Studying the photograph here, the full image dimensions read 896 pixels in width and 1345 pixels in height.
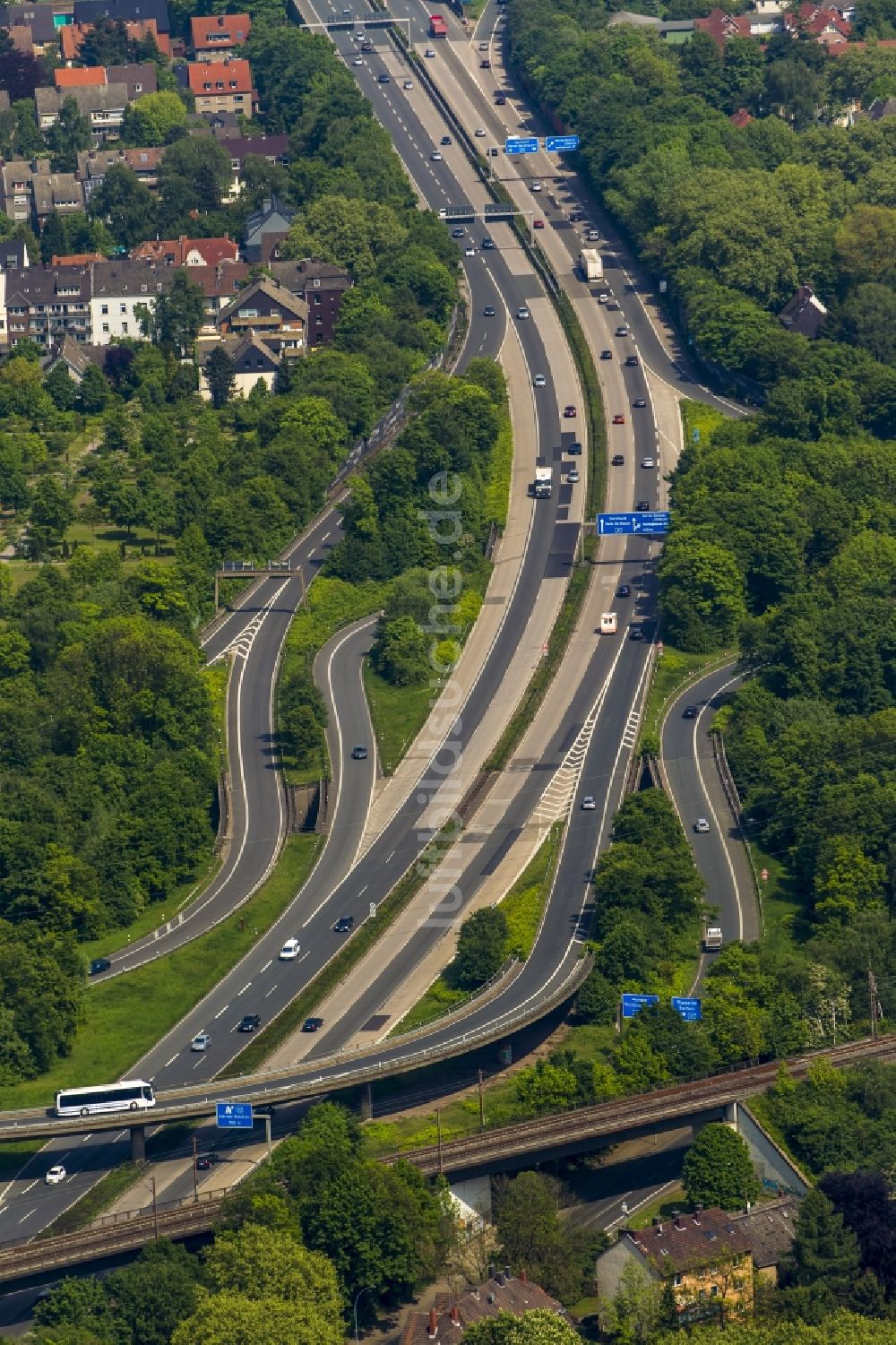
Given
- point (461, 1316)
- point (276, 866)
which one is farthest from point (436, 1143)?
point (276, 866)

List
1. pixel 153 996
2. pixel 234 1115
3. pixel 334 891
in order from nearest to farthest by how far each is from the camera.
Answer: pixel 234 1115 < pixel 153 996 < pixel 334 891

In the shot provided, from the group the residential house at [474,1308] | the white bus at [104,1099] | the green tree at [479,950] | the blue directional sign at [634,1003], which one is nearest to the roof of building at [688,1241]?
the residential house at [474,1308]

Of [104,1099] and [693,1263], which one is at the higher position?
[104,1099]

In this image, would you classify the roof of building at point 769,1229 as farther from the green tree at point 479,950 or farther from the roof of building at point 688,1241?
the green tree at point 479,950

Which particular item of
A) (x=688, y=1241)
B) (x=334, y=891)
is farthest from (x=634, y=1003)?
(x=334, y=891)

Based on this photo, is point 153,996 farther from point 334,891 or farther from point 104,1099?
point 104,1099

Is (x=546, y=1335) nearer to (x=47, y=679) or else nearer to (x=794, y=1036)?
(x=794, y=1036)
